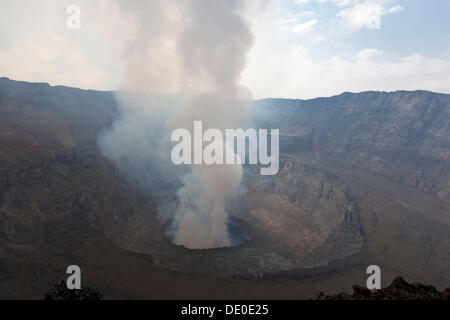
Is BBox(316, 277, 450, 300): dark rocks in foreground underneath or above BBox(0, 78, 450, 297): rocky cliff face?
underneath

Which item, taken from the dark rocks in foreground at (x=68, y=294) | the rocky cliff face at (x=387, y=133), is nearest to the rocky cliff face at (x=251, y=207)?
the rocky cliff face at (x=387, y=133)

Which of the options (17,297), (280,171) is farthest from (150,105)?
(17,297)

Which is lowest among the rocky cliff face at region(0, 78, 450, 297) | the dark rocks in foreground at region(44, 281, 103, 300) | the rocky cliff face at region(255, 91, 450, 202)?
the dark rocks in foreground at region(44, 281, 103, 300)

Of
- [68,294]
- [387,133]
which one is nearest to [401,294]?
[68,294]

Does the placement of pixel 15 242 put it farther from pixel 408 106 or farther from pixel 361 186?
pixel 408 106

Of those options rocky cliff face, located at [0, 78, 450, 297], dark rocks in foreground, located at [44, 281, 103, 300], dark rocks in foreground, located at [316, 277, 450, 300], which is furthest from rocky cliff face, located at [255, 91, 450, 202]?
dark rocks in foreground, located at [44, 281, 103, 300]

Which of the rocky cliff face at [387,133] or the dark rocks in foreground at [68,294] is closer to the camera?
the dark rocks in foreground at [68,294]

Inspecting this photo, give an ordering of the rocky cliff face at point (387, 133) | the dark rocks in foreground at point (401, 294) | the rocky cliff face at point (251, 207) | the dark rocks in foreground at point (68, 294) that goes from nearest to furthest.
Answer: the dark rocks in foreground at point (401, 294)
the dark rocks in foreground at point (68, 294)
the rocky cliff face at point (251, 207)
the rocky cliff face at point (387, 133)

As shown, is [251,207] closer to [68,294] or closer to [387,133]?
[68,294]

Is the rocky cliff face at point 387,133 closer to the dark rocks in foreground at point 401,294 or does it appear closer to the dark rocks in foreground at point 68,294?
the dark rocks in foreground at point 401,294

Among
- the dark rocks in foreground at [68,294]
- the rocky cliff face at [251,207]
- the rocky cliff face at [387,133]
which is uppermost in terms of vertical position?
the rocky cliff face at [387,133]

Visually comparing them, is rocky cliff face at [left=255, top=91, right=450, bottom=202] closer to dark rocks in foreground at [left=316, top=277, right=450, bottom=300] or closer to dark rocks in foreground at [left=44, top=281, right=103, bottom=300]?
dark rocks in foreground at [left=316, top=277, right=450, bottom=300]
